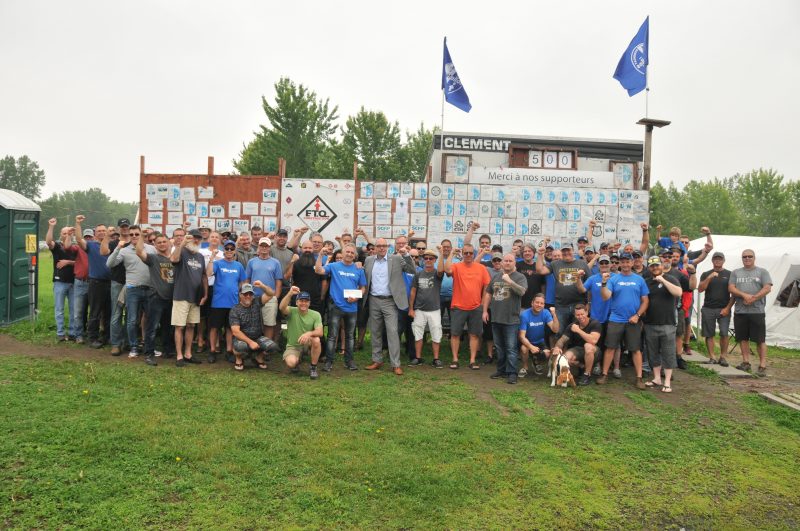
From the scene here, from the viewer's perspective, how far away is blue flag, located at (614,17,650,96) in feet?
43.8

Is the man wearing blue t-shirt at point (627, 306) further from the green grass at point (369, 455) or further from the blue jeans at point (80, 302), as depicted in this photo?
the blue jeans at point (80, 302)

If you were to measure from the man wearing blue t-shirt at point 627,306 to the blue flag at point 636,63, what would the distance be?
7084 millimetres

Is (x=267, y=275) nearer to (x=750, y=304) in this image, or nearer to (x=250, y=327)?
(x=250, y=327)

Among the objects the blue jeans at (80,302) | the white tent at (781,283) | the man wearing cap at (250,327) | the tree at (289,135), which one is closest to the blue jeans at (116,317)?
the blue jeans at (80,302)

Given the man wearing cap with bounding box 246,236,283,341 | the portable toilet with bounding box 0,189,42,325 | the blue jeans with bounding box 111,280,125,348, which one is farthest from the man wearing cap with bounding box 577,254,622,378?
the portable toilet with bounding box 0,189,42,325

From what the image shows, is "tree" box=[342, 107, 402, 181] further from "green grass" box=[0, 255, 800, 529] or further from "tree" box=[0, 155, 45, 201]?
"tree" box=[0, 155, 45, 201]

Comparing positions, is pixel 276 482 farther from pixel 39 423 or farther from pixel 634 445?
pixel 634 445

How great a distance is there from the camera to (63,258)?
9.32 metres

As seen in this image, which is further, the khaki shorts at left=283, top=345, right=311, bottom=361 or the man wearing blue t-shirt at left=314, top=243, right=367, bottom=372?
the man wearing blue t-shirt at left=314, top=243, right=367, bottom=372

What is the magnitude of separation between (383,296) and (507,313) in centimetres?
197

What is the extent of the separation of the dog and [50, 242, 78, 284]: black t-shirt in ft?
26.4

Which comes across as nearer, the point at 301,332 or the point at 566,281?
the point at 301,332

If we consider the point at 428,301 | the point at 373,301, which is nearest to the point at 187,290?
the point at 373,301

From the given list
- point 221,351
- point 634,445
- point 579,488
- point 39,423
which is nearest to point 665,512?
point 579,488
